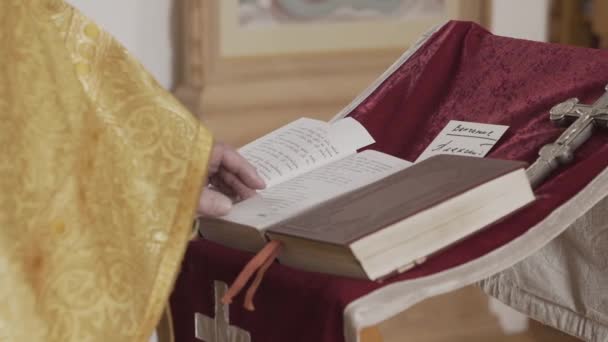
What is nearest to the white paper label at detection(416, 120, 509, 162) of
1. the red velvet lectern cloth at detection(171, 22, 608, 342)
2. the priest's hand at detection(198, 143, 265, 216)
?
the red velvet lectern cloth at detection(171, 22, 608, 342)

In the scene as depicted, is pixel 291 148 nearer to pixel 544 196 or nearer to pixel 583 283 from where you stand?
pixel 544 196

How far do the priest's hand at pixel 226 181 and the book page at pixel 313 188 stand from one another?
13 mm

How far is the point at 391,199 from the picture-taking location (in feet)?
2.80

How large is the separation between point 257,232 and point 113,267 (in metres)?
0.12

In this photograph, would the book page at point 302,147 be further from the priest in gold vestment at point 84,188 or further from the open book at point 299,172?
the priest in gold vestment at point 84,188

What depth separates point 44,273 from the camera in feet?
2.78

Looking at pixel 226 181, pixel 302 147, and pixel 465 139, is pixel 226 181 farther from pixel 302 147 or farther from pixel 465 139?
pixel 465 139

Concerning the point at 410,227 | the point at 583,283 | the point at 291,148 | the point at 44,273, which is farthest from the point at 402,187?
the point at 583,283

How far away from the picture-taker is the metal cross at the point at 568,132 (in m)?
0.96

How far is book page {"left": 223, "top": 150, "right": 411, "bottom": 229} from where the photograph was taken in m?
0.90

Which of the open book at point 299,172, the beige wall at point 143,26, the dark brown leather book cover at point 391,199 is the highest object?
the dark brown leather book cover at point 391,199

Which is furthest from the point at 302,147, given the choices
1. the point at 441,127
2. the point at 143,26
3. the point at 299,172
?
the point at 143,26

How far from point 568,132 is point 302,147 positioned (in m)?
0.26

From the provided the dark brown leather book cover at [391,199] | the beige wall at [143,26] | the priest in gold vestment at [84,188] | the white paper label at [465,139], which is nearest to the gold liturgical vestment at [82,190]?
the priest in gold vestment at [84,188]
